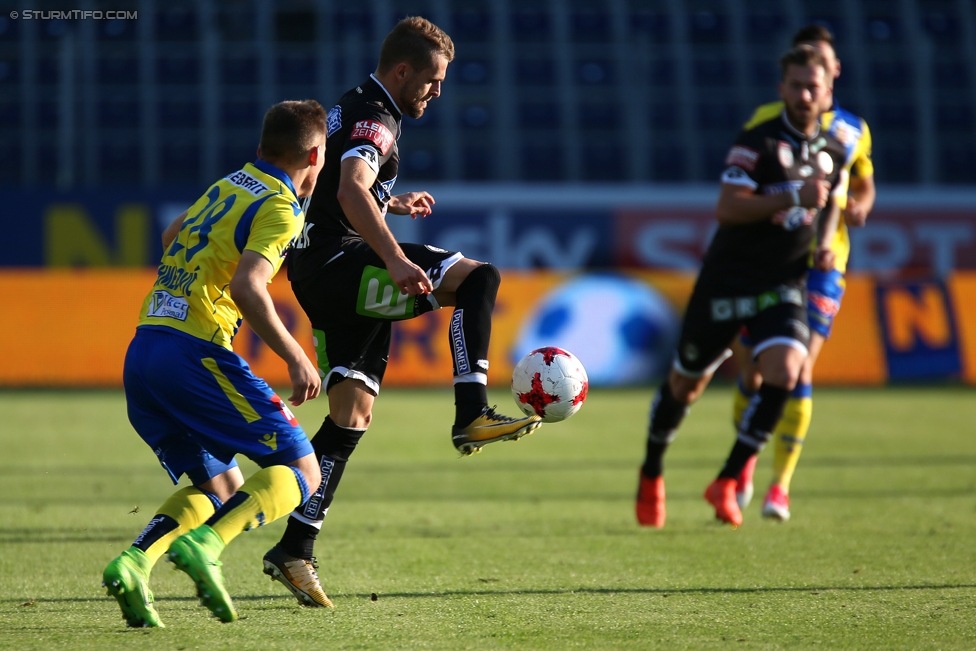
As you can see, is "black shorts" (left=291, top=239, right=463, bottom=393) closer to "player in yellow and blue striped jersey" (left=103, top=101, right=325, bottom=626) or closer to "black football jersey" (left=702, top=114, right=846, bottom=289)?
"player in yellow and blue striped jersey" (left=103, top=101, right=325, bottom=626)

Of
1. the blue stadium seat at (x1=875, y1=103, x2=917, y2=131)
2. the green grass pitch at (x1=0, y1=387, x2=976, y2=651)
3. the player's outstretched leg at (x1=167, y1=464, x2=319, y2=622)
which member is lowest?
the green grass pitch at (x1=0, y1=387, x2=976, y2=651)

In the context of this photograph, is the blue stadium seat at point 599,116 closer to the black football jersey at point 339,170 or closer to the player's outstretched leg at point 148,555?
the black football jersey at point 339,170

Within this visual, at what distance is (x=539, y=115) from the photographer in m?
19.3

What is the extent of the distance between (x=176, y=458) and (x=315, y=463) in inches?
19.0

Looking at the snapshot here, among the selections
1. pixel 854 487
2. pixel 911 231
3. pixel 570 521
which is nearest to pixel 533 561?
pixel 570 521

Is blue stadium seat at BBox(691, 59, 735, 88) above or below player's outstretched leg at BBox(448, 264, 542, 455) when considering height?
above

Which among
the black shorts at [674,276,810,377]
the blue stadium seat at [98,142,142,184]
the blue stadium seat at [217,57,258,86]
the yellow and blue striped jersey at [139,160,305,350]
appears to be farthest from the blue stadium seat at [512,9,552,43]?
the yellow and blue striped jersey at [139,160,305,350]

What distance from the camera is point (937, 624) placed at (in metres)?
3.41

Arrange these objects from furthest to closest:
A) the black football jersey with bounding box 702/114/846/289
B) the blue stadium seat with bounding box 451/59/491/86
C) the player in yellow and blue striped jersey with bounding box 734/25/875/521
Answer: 1. the blue stadium seat with bounding box 451/59/491/86
2. the player in yellow and blue striped jersey with bounding box 734/25/875/521
3. the black football jersey with bounding box 702/114/846/289

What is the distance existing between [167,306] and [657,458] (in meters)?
3.12

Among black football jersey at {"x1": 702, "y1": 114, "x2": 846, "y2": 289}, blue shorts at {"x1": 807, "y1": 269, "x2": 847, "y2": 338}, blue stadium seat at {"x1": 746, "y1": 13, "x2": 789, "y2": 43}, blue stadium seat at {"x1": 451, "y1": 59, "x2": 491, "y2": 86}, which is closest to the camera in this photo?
black football jersey at {"x1": 702, "y1": 114, "x2": 846, "y2": 289}

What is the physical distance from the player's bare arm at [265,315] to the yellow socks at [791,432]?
133 inches

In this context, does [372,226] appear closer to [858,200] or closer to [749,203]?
[749,203]

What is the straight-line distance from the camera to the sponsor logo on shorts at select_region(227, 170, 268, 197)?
11.3ft
